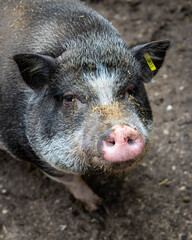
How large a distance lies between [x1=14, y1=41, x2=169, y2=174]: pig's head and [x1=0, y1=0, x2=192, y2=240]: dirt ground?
78 cm

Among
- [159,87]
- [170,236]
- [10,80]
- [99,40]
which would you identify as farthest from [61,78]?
[159,87]

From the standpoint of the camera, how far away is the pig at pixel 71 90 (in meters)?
2.86

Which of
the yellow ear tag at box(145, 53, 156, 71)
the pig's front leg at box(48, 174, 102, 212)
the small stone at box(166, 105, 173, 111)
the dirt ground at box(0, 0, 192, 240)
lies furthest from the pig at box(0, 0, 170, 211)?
the small stone at box(166, 105, 173, 111)

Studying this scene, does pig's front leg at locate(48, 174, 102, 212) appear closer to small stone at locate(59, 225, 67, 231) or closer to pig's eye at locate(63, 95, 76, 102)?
small stone at locate(59, 225, 67, 231)

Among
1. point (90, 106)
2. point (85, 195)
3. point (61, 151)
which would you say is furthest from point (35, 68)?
point (85, 195)

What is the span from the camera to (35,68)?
324cm

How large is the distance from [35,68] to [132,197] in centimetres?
206

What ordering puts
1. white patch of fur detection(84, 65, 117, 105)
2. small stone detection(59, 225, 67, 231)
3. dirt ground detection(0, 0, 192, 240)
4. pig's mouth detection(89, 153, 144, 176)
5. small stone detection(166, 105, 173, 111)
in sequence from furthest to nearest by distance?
small stone detection(166, 105, 173, 111) → small stone detection(59, 225, 67, 231) → dirt ground detection(0, 0, 192, 240) → white patch of fur detection(84, 65, 117, 105) → pig's mouth detection(89, 153, 144, 176)

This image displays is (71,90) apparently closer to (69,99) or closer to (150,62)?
(69,99)

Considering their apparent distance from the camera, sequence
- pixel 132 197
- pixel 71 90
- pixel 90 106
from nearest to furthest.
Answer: pixel 90 106, pixel 71 90, pixel 132 197

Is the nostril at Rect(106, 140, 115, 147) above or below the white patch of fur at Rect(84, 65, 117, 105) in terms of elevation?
below

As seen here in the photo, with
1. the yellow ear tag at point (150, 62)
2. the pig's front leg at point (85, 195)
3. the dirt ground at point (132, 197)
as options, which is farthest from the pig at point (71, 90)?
the dirt ground at point (132, 197)

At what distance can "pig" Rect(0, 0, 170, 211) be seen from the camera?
9.37 feet

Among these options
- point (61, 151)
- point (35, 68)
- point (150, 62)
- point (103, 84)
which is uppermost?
point (35, 68)
